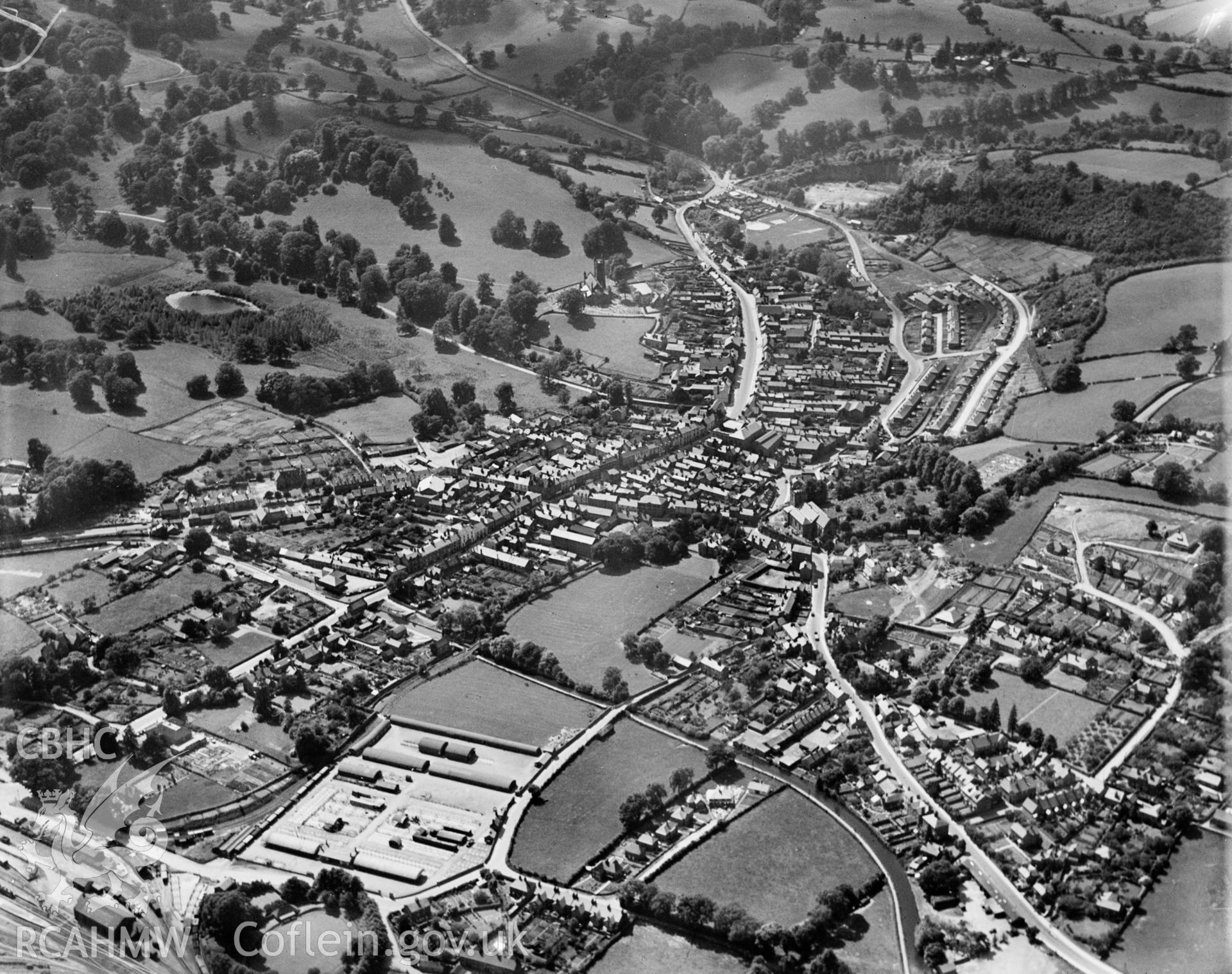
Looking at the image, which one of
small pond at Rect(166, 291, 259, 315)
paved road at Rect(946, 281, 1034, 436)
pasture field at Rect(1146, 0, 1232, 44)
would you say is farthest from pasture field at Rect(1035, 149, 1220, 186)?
small pond at Rect(166, 291, 259, 315)

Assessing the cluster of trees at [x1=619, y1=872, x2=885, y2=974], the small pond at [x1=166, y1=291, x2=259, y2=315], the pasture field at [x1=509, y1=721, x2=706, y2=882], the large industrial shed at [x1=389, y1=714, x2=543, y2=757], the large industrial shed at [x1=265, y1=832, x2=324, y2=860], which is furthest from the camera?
the small pond at [x1=166, y1=291, x2=259, y2=315]

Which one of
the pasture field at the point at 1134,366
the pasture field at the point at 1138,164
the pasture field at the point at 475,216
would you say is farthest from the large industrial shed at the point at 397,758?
the pasture field at the point at 1138,164

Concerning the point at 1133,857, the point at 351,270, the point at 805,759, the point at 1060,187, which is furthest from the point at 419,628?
the point at 1060,187

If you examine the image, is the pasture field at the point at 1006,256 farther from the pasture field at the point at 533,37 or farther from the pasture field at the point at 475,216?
the pasture field at the point at 533,37

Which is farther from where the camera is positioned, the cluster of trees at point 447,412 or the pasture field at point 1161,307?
the pasture field at point 1161,307

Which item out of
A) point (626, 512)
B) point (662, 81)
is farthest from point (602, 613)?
point (662, 81)

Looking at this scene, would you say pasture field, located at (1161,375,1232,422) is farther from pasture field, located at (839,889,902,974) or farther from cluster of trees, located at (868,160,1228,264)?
pasture field, located at (839,889,902,974)
